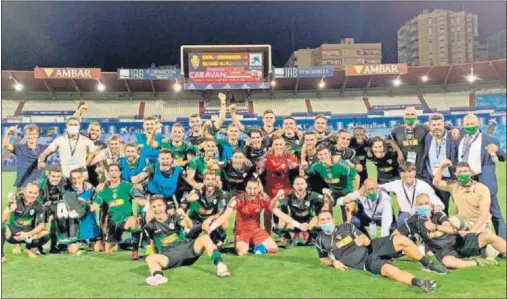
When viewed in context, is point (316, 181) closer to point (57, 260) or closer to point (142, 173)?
point (142, 173)

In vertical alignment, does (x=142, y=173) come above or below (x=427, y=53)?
below

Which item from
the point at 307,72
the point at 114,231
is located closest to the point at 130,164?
the point at 114,231

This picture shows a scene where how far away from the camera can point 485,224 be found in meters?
2.71

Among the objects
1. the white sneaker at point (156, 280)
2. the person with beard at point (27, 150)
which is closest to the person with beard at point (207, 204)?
the white sneaker at point (156, 280)

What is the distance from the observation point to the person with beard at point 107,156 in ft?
11.3

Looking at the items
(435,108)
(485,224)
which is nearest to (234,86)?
(435,108)

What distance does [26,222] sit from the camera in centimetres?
299

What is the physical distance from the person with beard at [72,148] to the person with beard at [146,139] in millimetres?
417

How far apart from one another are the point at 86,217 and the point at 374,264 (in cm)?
212

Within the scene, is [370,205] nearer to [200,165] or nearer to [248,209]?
[248,209]

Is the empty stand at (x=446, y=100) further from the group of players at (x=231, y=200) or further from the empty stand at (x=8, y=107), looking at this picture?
the empty stand at (x=8, y=107)

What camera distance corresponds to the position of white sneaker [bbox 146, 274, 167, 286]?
238 cm

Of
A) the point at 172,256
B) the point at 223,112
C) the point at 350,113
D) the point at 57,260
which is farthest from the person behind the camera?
the point at 350,113

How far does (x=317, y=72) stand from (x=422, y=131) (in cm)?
107
